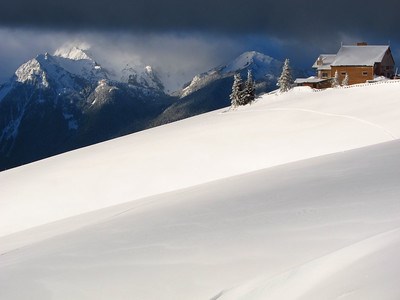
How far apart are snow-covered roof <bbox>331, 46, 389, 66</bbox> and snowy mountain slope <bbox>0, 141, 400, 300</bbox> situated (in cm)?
5640

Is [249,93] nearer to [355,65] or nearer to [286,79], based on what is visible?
[286,79]

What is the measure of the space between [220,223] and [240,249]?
111 inches

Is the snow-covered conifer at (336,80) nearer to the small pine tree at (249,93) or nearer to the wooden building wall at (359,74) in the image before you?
the wooden building wall at (359,74)

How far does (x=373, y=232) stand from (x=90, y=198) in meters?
18.8

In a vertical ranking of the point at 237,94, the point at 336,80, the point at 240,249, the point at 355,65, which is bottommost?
the point at 336,80

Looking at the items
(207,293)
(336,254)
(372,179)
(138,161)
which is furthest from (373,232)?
(138,161)

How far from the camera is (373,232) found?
1072 cm

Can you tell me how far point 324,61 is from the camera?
76.6 m

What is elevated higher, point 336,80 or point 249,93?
A: point 249,93

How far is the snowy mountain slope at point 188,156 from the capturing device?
27.1m

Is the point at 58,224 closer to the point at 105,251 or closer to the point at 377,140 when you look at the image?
the point at 105,251

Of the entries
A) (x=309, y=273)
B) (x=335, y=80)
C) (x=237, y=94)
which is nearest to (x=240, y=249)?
(x=309, y=273)

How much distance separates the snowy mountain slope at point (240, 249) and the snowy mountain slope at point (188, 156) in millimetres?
8111

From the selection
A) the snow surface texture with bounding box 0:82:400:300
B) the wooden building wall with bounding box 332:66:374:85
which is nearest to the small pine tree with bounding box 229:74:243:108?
the wooden building wall with bounding box 332:66:374:85
